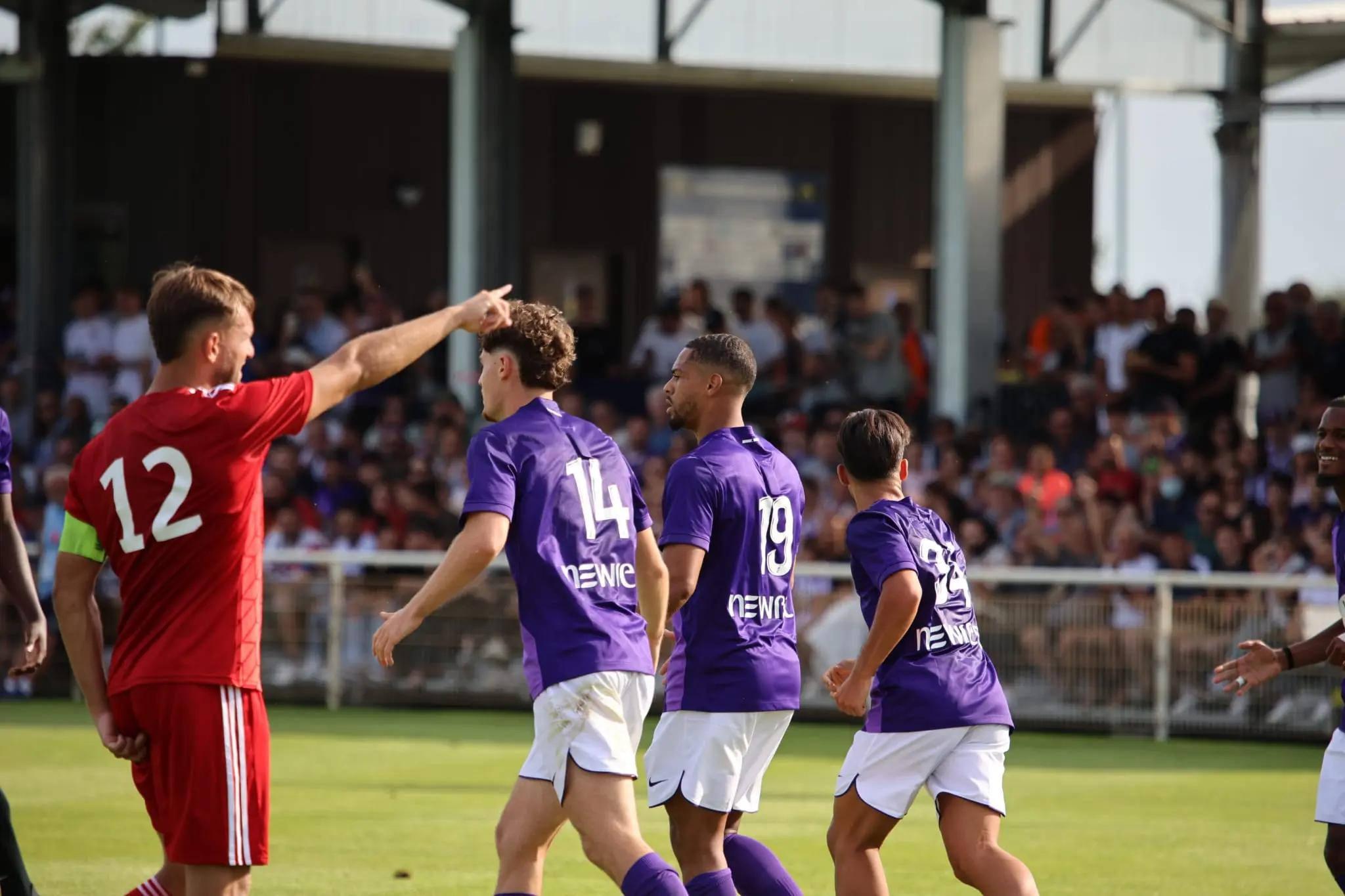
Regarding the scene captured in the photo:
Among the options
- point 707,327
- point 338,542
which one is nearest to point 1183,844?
point 338,542

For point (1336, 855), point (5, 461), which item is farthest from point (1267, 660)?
point (5, 461)

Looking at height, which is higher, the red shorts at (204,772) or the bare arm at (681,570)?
the bare arm at (681,570)

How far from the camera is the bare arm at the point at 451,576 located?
5.41 metres

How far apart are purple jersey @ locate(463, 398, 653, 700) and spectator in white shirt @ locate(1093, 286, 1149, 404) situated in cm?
1338

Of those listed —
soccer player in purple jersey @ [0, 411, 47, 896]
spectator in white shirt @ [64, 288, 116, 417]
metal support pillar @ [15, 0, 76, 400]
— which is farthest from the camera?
metal support pillar @ [15, 0, 76, 400]

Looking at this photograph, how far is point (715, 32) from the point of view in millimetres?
25875

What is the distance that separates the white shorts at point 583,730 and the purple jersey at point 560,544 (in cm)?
4

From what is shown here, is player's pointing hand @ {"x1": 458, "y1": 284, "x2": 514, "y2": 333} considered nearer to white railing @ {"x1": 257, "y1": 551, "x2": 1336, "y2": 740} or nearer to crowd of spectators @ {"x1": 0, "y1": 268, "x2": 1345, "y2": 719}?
white railing @ {"x1": 257, "y1": 551, "x2": 1336, "y2": 740}

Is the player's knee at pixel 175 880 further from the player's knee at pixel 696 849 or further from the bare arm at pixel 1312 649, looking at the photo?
the bare arm at pixel 1312 649

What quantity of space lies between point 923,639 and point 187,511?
97.3 inches

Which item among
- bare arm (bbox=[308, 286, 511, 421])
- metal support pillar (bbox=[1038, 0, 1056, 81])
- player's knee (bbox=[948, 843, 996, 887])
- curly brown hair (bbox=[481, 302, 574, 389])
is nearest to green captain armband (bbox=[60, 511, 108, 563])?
bare arm (bbox=[308, 286, 511, 421])

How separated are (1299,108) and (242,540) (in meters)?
18.5

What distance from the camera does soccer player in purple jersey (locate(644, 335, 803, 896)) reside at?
6148 mm

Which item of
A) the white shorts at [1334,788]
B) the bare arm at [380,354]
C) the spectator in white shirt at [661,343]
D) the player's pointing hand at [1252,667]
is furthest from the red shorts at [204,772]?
the spectator in white shirt at [661,343]
